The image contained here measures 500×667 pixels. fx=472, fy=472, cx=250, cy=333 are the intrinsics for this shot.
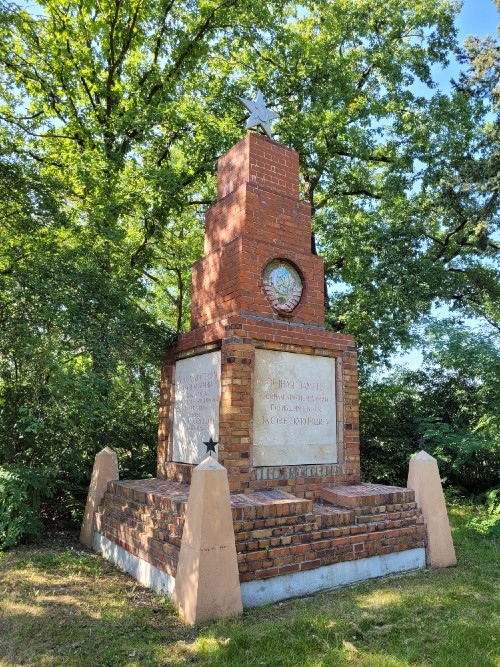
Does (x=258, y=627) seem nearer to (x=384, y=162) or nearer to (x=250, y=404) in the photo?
(x=250, y=404)

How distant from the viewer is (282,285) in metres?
6.18

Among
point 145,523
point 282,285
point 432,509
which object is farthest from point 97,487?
point 432,509

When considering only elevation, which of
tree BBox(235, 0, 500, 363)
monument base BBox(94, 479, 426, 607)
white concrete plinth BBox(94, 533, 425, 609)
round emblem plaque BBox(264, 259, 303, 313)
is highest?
tree BBox(235, 0, 500, 363)

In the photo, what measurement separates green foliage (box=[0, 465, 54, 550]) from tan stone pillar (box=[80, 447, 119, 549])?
55 centimetres

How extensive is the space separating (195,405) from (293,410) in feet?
4.15

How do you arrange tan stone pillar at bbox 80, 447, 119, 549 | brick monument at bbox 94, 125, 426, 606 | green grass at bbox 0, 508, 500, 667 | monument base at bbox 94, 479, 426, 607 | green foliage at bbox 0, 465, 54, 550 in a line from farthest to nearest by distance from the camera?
tan stone pillar at bbox 80, 447, 119, 549 < green foliage at bbox 0, 465, 54, 550 < brick monument at bbox 94, 125, 426, 606 < monument base at bbox 94, 479, 426, 607 < green grass at bbox 0, 508, 500, 667

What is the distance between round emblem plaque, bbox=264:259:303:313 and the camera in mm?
6031

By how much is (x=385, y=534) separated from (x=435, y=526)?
0.82 metres

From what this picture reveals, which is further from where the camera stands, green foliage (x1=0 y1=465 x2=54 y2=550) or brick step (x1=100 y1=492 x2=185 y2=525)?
green foliage (x1=0 y1=465 x2=54 y2=550)

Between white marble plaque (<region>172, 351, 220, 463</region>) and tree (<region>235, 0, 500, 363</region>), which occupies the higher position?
tree (<region>235, 0, 500, 363</region>)

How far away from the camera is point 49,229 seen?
7746mm

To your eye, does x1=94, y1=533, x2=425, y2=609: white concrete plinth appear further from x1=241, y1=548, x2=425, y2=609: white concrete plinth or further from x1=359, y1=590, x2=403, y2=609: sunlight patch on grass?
x1=359, y1=590, x2=403, y2=609: sunlight patch on grass

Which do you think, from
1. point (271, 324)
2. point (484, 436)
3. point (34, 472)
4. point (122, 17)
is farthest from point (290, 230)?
point (122, 17)

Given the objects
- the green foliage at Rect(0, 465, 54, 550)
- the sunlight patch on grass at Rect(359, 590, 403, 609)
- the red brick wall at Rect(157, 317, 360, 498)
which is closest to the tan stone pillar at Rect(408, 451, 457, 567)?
the red brick wall at Rect(157, 317, 360, 498)
